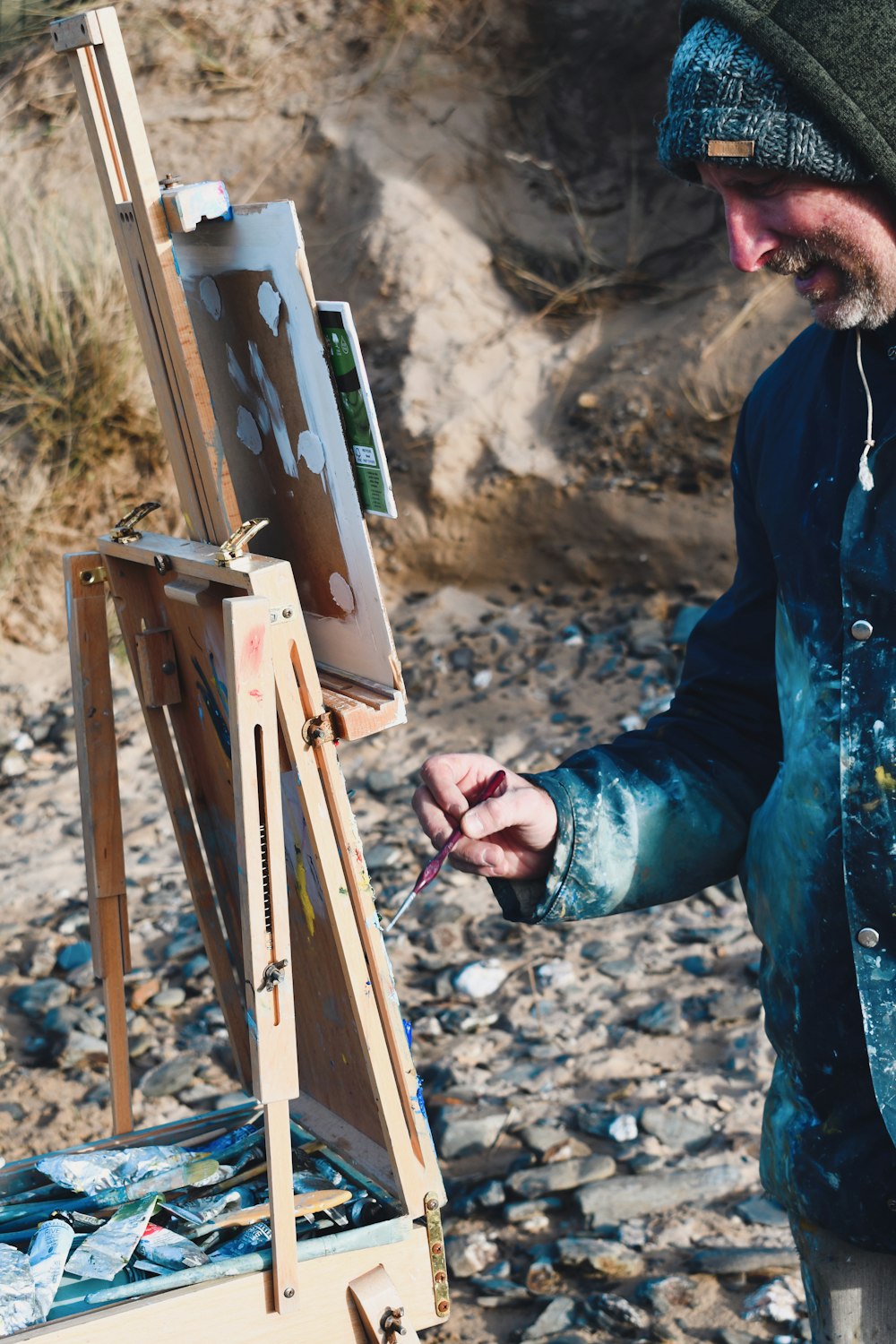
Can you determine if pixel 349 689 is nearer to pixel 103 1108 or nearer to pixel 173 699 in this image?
pixel 173 699

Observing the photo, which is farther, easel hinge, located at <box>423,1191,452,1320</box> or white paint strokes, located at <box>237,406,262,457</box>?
white paint strokes, located at <box>237,406,262,457</box>

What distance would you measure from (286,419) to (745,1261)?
80.7 inches

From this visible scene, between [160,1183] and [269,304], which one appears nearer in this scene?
[269,304]

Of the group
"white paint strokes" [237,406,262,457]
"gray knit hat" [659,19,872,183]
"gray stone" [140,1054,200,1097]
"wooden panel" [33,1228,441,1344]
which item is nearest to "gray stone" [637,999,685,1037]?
"gray stone" [140,1054,200,1097]

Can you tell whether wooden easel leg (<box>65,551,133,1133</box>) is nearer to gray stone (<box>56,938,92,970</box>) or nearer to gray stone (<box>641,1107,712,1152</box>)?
gray stone (<box>641,1107,712,1152</box>)

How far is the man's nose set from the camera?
1.58 meters

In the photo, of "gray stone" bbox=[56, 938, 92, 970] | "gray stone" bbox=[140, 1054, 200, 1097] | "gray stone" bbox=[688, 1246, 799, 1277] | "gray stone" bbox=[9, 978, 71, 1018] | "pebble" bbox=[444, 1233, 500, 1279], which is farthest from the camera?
"gray stone" bbox=[56, 938, 92, 970]

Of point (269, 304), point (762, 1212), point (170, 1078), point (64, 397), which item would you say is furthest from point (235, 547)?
point (64, 397)

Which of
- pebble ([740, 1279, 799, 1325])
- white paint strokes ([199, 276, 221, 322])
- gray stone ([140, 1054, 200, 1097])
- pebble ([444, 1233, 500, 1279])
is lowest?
pebble ([740, 1279, 799, 1325])

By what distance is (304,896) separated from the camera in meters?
1.91

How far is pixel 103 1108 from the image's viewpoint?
3.59 meters

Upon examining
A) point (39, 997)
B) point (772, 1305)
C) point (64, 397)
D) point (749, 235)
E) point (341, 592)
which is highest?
point (64, 397)

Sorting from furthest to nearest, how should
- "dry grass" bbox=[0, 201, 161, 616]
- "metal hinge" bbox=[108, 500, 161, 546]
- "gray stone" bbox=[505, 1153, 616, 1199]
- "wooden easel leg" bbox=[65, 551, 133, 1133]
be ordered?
"dry grass" bbox=[0, 201, 161, 616] → "gray stone" bbox=[505, 1153, 616, 1199] → "wooden easel leg" bbox=[65, 551, 133, 1133] → "metal hinge" bbox=[108, 500, 161, 546]

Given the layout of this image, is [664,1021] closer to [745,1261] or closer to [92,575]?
[745,1261]
